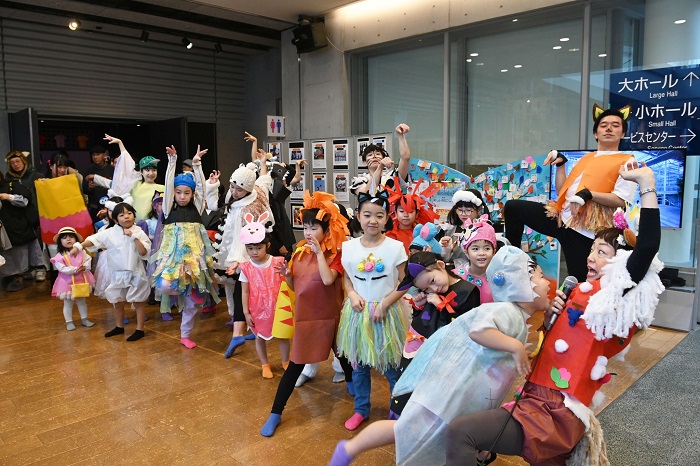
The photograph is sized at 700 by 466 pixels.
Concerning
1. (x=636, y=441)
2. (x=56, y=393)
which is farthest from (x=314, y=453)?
(x=56, y=393)

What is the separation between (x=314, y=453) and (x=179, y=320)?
2.96m

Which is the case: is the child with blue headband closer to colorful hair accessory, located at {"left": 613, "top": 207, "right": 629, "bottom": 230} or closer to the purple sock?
the purple sock

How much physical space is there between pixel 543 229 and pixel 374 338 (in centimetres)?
104

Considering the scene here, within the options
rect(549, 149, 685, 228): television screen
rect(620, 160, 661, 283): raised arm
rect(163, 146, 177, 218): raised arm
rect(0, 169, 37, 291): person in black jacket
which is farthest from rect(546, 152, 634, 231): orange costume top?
rect(0, 169, 37, 291): person in black jacket

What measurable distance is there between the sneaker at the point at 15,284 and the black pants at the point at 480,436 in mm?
6541

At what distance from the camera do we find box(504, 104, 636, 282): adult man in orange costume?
2613 mm

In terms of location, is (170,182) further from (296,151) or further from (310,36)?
(310,36)

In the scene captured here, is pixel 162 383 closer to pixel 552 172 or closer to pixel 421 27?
pixel 552 172

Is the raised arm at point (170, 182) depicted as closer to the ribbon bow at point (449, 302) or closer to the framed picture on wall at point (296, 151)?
the ribbon bow at point (449, 302)

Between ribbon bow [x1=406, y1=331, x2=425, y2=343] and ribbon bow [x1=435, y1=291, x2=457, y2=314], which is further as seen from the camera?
ribbon bow [x1=406, y1=331, x2=425, y2=343]

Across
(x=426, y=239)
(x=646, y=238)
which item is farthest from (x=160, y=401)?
(x=646, y=238)

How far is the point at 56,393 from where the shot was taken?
356 cm

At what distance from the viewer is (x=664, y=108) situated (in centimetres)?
489

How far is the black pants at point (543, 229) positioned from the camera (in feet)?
8.87
